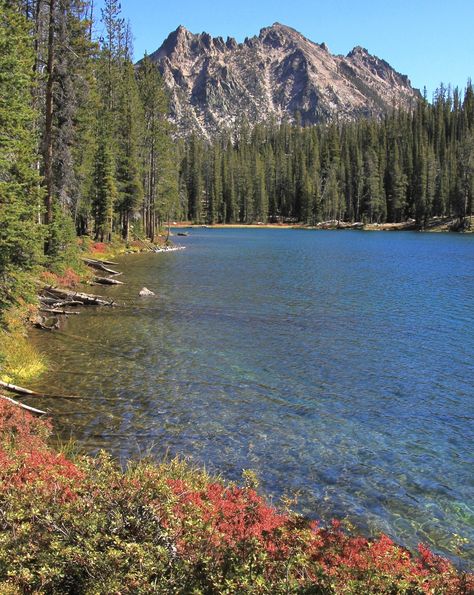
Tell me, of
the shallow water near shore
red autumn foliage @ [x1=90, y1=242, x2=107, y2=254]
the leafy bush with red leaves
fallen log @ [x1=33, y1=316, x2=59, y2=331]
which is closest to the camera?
the leafy bush with red leaves

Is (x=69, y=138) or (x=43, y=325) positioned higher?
(x=69, y=138)

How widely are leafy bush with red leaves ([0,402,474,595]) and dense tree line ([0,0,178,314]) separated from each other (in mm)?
9975

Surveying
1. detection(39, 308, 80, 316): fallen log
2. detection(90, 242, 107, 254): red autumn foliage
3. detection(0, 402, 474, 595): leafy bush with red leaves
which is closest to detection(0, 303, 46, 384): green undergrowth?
detection(39, 308, 80, 316): fallen log

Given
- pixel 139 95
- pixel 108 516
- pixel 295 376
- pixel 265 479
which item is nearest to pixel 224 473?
pixel 265 479

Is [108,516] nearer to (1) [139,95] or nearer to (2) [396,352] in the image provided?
(2) [396,352]

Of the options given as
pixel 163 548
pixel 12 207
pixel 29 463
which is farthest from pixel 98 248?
pixel 163 548

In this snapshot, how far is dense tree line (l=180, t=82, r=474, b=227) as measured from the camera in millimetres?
134750

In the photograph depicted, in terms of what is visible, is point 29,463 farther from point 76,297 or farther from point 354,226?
point 354,226

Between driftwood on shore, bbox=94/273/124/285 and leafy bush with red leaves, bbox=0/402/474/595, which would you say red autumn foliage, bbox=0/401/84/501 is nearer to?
leafy bush with red leaves, bbox=0/402/474/595

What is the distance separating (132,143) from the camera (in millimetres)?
58406

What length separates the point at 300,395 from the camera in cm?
1504

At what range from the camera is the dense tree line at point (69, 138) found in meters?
15.4

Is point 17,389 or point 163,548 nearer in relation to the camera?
point 163,548

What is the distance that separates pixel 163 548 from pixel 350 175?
516ft
